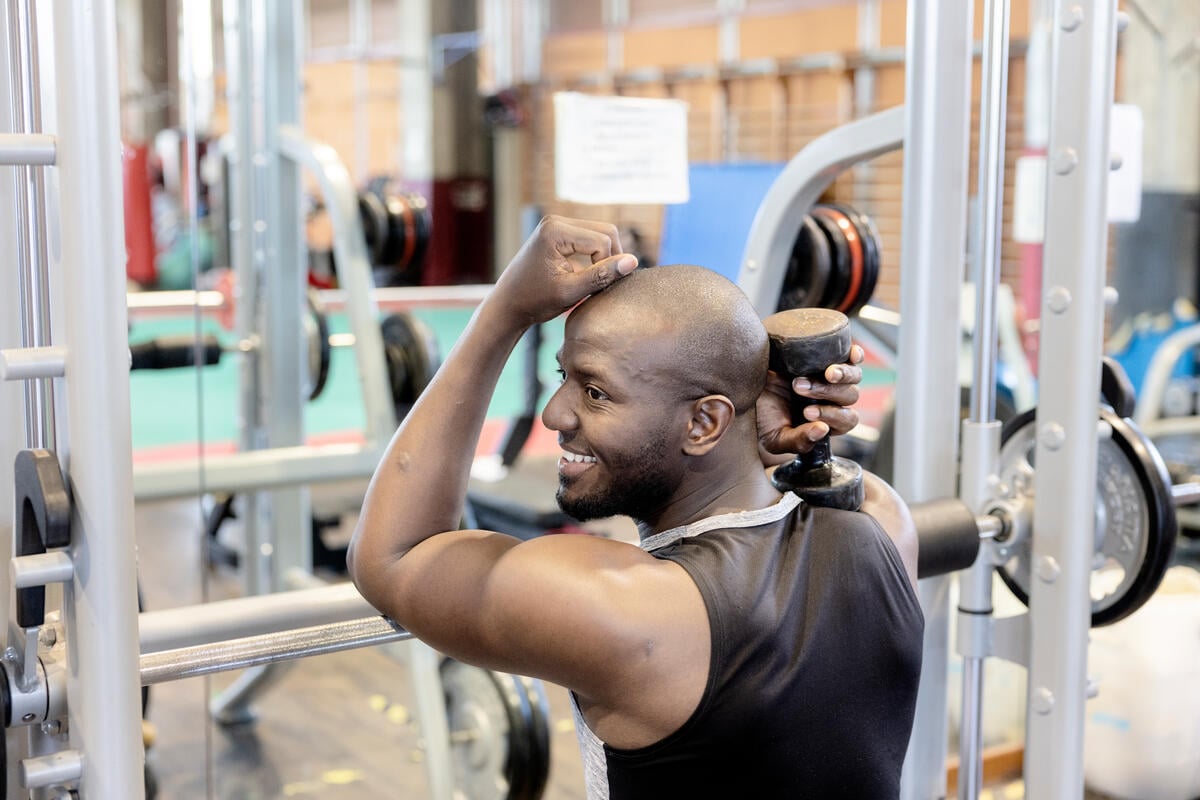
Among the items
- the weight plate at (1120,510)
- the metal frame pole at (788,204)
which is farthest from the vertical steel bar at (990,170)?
the metal frame pole at (788,204)

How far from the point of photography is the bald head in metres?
1.08

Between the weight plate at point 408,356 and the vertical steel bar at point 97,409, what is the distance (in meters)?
2.03

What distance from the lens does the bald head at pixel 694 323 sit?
3.54ft

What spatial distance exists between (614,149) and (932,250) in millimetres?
611

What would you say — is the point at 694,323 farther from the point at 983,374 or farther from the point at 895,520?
the point at 983,374

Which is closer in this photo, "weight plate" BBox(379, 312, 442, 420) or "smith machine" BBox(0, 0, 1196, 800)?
"smith machine" BBox(0, 0, 1196, 800)

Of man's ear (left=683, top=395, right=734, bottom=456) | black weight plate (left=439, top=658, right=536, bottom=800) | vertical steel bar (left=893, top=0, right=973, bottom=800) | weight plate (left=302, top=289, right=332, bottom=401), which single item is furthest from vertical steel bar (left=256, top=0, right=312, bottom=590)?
man's ear (left=683, top=395, right=734, bottom=456)

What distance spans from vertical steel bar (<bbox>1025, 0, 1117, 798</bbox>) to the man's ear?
755 millimetres

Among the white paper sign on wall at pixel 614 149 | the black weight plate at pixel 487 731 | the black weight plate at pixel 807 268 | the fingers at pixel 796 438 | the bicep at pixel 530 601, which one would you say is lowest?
the black weight plate at pixel 487 731

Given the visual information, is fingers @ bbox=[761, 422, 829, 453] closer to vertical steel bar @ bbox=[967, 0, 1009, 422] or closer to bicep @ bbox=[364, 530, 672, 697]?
bicep @ bbox=[364, 530, 672, 697]

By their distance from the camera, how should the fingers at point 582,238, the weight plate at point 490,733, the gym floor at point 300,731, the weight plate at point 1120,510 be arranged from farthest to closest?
the gym floor at point 300,731, the weight plate at point 490,733, the weight plate at point 1120,510, the fingers at point 582,238

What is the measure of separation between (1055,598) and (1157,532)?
7.5 inches

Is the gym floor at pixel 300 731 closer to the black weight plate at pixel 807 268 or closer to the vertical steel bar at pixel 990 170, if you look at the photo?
the black weight plate at pixel 807 268

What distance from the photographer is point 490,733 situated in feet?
8.84
